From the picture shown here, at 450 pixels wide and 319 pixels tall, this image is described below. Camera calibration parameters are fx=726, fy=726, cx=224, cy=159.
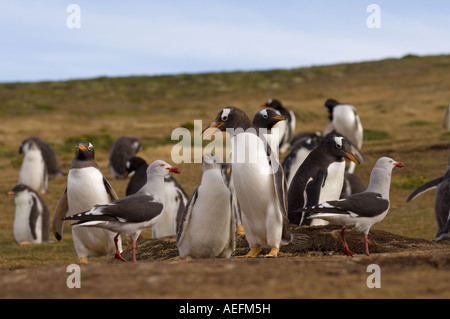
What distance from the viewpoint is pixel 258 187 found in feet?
23.9

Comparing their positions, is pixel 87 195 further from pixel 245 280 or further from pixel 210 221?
pixel 245 280

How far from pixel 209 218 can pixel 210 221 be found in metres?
0.04

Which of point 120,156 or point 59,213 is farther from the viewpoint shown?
point 120,156

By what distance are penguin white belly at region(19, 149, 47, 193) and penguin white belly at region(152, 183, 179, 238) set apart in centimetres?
800

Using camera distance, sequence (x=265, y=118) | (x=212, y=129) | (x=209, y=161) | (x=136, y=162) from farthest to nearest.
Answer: (x=136, y=162)
(x=265, y=118)
(x=209, y=161)
(x=212, y=129)

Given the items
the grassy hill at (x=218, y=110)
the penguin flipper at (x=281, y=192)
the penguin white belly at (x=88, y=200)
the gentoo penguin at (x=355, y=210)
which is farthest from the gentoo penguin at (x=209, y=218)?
the grassy hill at (x=218, y=110)

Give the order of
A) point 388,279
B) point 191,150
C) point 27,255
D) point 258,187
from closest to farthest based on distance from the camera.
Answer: point 388,279
point 258,187
point 27,255
point 191,150

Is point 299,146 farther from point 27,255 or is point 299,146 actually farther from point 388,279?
point 388,279

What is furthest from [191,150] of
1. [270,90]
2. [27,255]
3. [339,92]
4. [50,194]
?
[270,90]

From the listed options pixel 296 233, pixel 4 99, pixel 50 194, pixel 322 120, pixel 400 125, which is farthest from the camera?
pixel 4 99

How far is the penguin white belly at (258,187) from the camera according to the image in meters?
7.28

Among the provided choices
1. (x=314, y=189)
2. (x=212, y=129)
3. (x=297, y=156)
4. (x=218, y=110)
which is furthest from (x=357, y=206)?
(x=218, y=110)

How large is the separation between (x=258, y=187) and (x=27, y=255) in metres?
5.47

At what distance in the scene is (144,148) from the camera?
2403 centimetres
